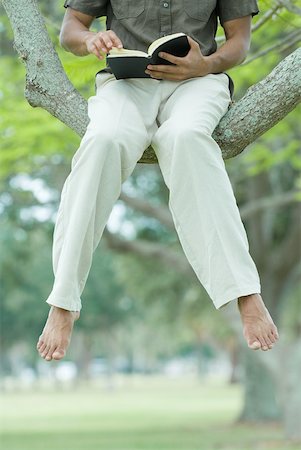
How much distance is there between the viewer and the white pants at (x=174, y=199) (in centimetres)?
352

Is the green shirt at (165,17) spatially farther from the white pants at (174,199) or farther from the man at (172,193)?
the white pants at (174,199)

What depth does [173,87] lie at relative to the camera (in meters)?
3.90

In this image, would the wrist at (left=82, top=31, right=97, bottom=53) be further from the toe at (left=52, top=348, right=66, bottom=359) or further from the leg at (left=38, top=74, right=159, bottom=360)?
the toe at (left=52, top=348, right=66, bottom=359)

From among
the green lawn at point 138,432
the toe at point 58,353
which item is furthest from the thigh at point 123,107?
the green lawn at point 138,432

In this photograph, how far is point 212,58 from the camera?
153 inches

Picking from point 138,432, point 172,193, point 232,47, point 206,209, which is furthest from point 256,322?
point 138,432

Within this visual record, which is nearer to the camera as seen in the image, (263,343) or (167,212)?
(263,343)

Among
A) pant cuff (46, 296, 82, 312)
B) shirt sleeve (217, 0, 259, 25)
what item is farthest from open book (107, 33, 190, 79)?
pant cuff (46, 296, 82, 312)

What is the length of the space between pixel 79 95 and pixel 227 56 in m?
0.64

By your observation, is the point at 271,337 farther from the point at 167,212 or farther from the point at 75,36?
the point at 167,212

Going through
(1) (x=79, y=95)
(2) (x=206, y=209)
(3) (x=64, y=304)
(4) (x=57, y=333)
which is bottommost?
(4) (x=57, y=333)

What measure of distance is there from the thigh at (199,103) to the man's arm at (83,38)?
32 cm

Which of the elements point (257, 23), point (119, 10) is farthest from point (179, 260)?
point (119, 10)

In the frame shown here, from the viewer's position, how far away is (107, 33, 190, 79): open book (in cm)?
367
